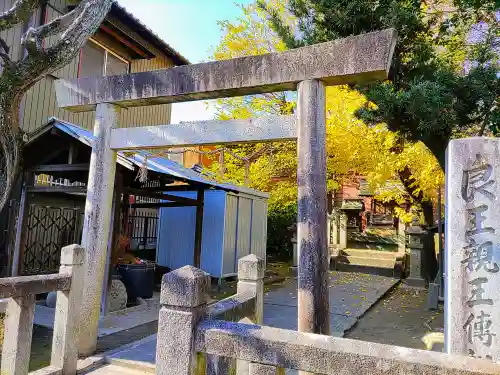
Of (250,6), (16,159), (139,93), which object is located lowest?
(16,159)

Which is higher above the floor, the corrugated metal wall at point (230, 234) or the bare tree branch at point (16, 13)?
the bare tree branch at point (16, 13)

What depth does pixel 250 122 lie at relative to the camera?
4938mm

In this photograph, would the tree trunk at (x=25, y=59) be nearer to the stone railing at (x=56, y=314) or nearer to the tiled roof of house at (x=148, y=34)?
the stone railing at (x=56, y=314)

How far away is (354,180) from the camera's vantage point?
59.8ft

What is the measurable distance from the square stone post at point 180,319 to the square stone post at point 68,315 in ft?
8.70

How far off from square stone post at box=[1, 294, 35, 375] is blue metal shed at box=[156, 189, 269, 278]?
707 centimetres

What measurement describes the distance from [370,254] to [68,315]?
13.6 meters

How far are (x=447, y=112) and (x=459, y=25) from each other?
102 inches

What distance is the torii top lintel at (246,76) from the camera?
13.9ft

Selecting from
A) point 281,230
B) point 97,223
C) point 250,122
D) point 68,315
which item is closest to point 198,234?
point 97,223

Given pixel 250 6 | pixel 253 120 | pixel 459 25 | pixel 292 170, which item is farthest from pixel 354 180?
pixel 253 120

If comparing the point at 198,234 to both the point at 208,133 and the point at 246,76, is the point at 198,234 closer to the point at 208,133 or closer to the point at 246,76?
the point at 208,133

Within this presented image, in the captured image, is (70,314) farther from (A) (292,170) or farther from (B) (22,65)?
(A) (292,170)

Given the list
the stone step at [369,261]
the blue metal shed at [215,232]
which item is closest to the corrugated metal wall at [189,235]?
the blue metal shed at [215,232]
